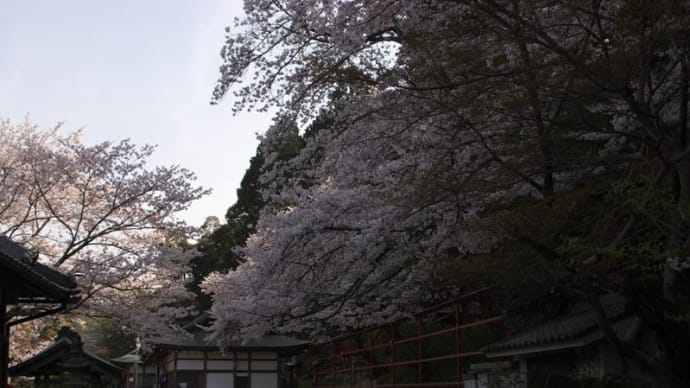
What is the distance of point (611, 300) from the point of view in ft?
35.2

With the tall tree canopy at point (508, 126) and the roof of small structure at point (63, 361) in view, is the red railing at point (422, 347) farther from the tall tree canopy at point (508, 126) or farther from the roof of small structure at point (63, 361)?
the roof of small structure at point (63, 361)

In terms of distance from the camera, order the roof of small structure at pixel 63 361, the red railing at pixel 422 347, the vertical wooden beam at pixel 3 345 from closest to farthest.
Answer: the vertical wooden beam at pixel 3 345, the red railing at pixel 422 347, the roof of small structure at pixel 63 361

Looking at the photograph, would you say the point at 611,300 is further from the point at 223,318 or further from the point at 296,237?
the point at 223,318

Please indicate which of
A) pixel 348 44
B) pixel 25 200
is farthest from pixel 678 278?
pixel 25 200

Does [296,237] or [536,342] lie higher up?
[296,237]

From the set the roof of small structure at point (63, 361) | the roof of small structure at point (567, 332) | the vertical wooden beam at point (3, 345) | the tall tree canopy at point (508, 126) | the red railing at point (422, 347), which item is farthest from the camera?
the roof of small structure at point (63, 361)

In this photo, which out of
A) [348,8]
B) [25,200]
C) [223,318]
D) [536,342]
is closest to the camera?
[348,8]

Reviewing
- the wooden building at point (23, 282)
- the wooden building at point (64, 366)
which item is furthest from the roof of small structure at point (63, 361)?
the wooden building at point (23, 282)

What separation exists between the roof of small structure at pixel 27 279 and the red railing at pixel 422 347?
6662 millimetres

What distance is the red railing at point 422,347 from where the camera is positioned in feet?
43.5

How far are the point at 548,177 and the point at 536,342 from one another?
3211 millimetres

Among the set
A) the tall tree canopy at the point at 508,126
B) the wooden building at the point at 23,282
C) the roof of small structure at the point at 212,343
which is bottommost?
the roof of small structure at the point at 212,343

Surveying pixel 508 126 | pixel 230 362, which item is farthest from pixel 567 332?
pixel 230 362

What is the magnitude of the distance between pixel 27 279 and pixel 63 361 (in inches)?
321
